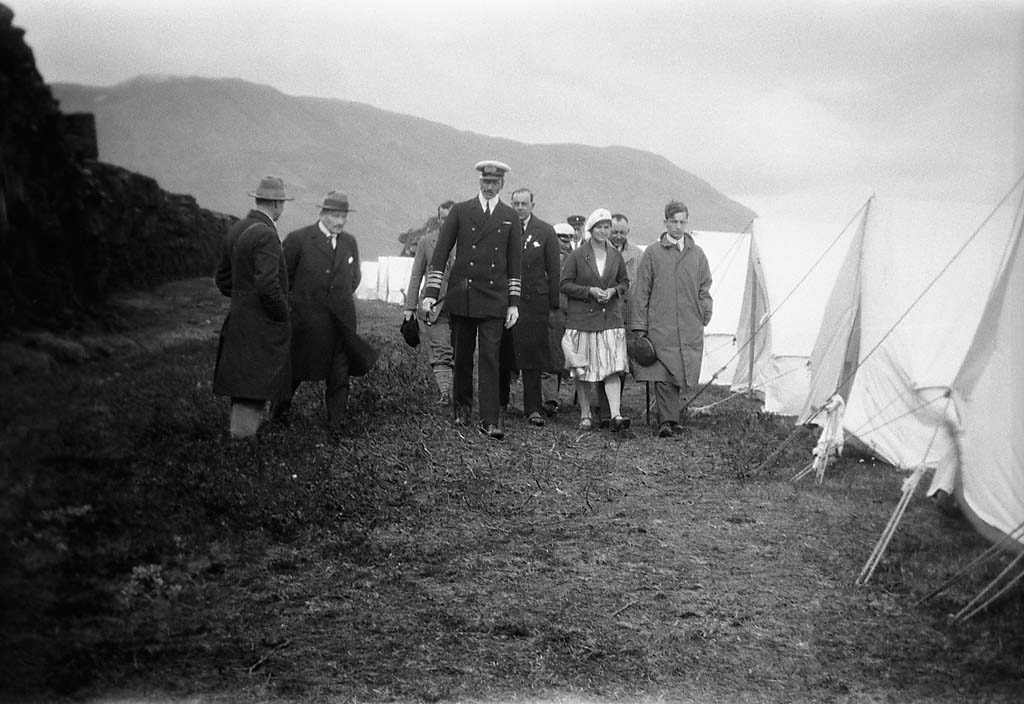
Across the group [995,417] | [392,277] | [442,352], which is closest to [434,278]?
[442,352]

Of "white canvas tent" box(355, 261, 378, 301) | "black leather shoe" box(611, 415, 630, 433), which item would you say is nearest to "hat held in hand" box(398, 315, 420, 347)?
"black leather shoe" box(611, 415, 630, 433)

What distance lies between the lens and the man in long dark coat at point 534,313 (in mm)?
8086

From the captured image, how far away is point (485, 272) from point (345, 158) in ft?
128

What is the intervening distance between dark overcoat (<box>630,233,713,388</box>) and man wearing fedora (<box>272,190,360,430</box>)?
9.00 ft

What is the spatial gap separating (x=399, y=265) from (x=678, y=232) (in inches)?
1367

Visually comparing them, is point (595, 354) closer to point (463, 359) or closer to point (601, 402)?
point (601, 402)

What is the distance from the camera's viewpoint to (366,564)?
4273 millimetres

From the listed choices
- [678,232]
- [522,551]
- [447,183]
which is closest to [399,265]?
[447,183]

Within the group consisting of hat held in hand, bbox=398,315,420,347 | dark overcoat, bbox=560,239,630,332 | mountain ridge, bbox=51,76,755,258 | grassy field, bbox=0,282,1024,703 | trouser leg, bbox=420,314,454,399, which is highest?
mountain ridge, bbox=51,76,755,258

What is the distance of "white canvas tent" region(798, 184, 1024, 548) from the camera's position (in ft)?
15.1

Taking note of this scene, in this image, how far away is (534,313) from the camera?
8.21 meters

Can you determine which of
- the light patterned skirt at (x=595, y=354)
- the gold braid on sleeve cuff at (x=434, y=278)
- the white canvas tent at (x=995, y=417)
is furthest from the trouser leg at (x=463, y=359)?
the white canvas tent at (x=995, y=417)

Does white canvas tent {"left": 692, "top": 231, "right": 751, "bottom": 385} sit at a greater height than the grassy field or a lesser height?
greater

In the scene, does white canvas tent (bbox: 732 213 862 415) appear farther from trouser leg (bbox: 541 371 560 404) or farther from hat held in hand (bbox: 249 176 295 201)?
hat held in hand (bbox: 249 176 295 201)
